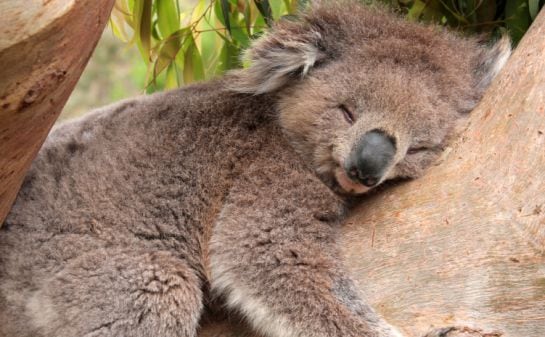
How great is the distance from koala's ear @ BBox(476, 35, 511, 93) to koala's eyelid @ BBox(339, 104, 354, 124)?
589 millimetres

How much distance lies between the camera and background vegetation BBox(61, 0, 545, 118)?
3.53 m

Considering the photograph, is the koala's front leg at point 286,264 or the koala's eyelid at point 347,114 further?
the koala's eyelid at point 347,114

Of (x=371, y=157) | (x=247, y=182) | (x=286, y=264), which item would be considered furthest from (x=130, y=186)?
(x=371, y=157)

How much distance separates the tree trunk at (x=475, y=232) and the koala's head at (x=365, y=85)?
0.16m

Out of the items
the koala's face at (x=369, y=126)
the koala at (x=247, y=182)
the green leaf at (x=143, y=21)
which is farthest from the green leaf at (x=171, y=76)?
the koala's face at (x=369, y=126)

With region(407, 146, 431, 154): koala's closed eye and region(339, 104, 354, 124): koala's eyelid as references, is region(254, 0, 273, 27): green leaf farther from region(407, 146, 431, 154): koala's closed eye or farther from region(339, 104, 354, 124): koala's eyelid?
region(407, 146, 431, 154): koala's closed eye

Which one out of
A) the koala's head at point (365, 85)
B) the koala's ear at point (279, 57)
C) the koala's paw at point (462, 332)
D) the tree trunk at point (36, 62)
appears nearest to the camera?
the tree trunk at point (36, 62)

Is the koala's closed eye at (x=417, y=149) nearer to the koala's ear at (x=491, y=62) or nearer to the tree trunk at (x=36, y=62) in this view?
the koala's ear at (x=491, y=62)

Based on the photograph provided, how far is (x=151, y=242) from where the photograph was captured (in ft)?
9.36

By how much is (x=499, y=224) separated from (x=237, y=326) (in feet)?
3.38

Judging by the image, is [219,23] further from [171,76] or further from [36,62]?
[36,62]

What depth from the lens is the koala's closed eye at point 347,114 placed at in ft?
9.39

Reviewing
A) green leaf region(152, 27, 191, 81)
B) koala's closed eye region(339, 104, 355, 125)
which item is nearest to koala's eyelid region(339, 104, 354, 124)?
koala's closed eye region(339, 104, 355, 125)

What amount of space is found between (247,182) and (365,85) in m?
0.60
